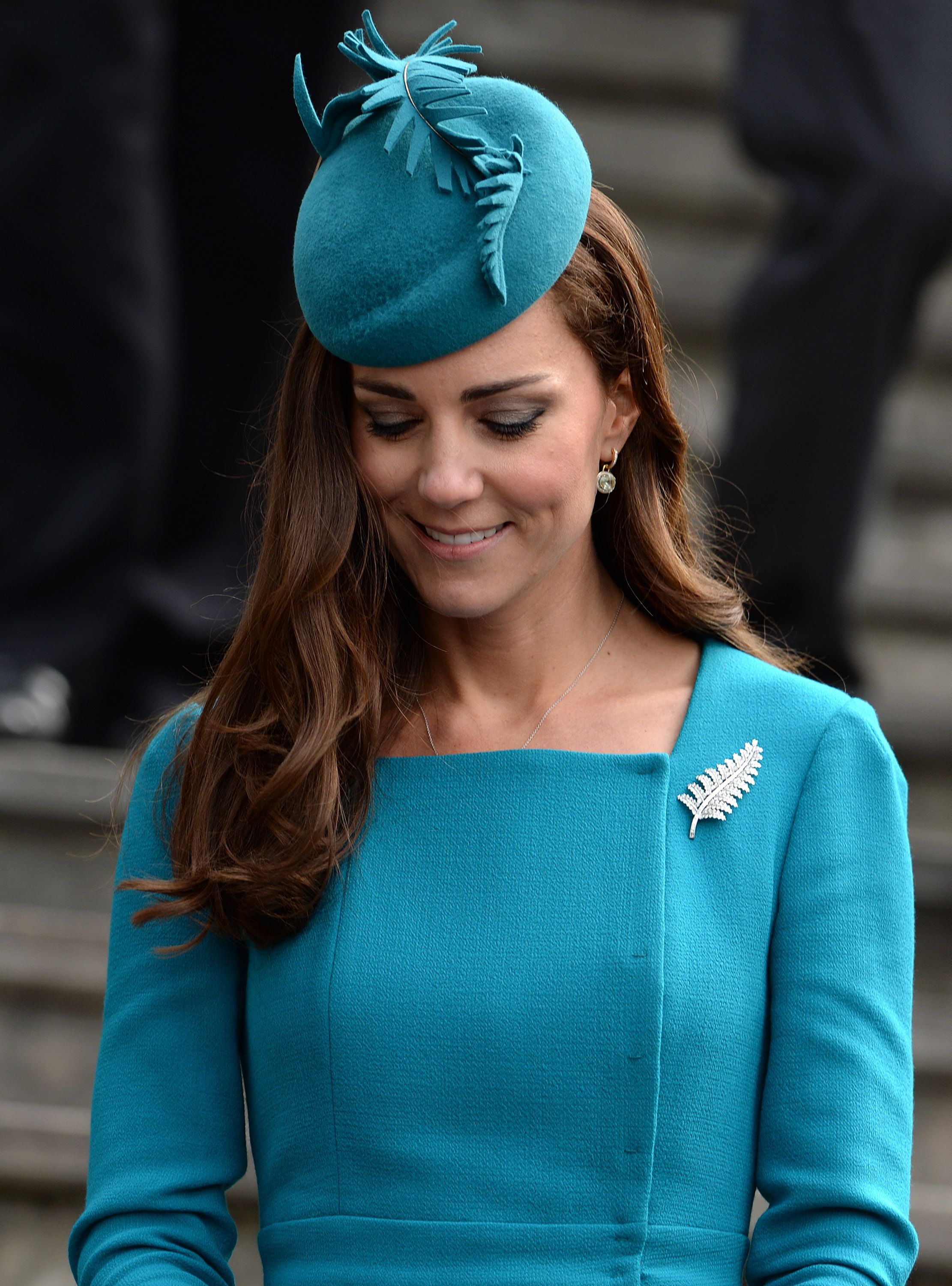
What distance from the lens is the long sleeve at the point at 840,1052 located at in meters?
1.53

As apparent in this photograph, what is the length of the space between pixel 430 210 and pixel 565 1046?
0.71 m

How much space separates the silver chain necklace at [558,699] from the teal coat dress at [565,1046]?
0.06 meters

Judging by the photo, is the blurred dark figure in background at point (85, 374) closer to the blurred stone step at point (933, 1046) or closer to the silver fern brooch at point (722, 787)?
the blurred stone step at point (933, 1046)

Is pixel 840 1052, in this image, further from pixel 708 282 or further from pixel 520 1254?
pixel 708 282

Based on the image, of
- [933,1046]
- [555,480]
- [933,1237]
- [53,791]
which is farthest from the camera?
[53,791]

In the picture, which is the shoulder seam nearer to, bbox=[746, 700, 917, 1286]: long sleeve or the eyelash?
bbox=[746, 700, 917, 1286]: long sleeve

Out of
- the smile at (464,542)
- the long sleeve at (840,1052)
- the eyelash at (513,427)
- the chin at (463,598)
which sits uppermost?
the eyelash at (513,427)

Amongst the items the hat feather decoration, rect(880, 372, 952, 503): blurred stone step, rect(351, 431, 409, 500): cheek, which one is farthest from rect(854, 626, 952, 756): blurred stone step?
the hat feather decoration

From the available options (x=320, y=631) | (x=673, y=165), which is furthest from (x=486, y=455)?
(x=673, y=165)

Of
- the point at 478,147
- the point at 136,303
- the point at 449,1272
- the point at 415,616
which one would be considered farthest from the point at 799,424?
the point at 449,1272

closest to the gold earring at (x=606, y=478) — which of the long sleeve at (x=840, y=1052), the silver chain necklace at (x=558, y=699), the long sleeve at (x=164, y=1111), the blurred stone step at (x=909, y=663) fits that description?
the silver chain necklace at (x=558, y=699)

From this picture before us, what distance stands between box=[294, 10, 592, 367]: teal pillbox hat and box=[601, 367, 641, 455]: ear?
18 centimetres

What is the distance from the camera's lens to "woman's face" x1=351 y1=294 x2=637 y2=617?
157 cm

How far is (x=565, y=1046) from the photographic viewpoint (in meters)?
1.55
